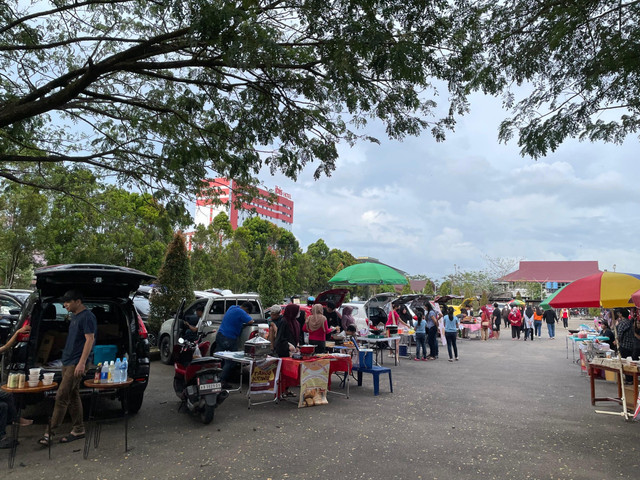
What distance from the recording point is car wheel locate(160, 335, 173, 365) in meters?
11.1

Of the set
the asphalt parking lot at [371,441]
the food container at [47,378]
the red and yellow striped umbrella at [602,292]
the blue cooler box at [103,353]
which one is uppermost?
the red and yellow striped umbrella at [602,292]

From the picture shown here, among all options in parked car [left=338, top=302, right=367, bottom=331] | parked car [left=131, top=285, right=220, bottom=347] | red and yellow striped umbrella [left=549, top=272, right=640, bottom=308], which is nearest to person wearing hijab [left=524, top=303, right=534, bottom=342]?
parked car [left=338, top=302, right=367, bottom=331]

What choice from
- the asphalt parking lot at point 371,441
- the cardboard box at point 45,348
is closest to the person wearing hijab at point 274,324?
the asphalt parking lot at point 371,441

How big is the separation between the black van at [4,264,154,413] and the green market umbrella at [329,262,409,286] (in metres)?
8.60

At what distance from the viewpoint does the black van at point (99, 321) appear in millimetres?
5652

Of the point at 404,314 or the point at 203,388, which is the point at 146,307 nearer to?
the point at 404,314

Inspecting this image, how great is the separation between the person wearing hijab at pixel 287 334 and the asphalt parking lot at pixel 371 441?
925 millimetres

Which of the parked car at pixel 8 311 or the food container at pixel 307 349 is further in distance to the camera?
the parked car at pixel 8 311

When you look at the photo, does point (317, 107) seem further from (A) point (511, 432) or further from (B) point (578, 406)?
(B) point (578, 406)

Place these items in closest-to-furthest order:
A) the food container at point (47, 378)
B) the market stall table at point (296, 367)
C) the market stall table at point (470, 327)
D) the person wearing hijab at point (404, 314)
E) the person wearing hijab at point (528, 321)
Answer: the food container at point (47, 378) < the market stall table at point (296, 367) < the person wearing hijab at point (404, 314) < the person wearing hijab at point (528, 321) < the market stall table at point (470, 327)

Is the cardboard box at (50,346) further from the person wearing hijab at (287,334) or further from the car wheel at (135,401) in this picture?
the person wearing hijab at (287,334)

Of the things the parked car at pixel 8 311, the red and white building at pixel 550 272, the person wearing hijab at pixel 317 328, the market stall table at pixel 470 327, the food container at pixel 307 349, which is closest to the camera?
the food container at pixel 307 349

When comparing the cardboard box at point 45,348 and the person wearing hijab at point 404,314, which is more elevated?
the person wearing hijab at point 404,314

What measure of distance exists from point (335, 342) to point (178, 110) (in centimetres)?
598
